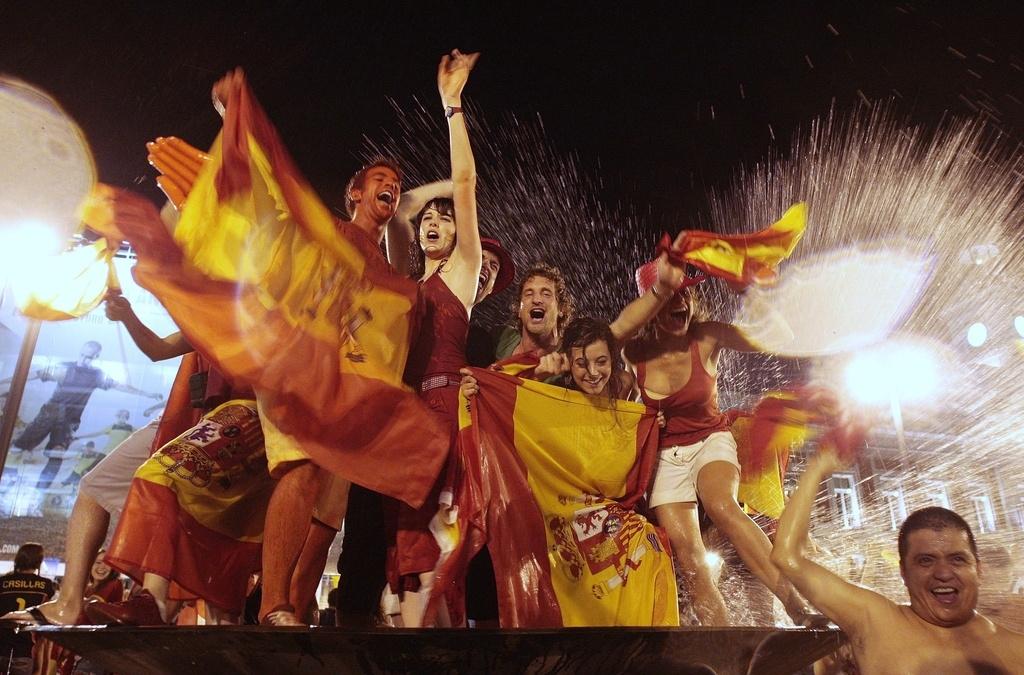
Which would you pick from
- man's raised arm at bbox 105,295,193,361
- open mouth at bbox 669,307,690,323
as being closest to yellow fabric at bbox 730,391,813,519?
open mouth at bbox 669,307,690,323

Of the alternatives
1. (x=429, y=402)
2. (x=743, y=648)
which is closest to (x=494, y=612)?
(x=429, y=402)

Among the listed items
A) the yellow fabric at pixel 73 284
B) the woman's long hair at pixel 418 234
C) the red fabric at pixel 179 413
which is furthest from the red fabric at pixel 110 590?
the woman's long hair at pixel 418 234

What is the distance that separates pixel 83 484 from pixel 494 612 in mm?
2059

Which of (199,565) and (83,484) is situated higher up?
(83,484)

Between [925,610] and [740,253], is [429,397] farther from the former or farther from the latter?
[925,610]

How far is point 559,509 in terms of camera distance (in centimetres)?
380

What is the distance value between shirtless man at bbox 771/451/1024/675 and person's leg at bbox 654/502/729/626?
91cm

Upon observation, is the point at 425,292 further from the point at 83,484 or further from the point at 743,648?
the point at 743,648

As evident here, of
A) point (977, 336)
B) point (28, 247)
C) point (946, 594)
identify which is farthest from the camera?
point (977, 336)

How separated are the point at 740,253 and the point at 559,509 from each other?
5.85 ft

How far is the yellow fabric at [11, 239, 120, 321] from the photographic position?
3.95 metres

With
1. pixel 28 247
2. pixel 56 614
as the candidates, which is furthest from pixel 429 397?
pixel 28 247

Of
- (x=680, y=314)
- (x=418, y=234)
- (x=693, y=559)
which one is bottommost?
(x=693, y=559)

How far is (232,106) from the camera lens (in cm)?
355
